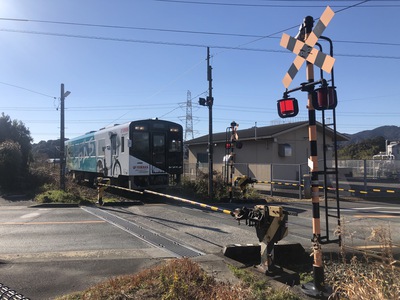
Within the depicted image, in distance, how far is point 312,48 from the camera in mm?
4691

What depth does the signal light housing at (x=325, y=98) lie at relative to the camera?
180 inches

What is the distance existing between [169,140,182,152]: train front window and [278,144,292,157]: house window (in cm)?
926

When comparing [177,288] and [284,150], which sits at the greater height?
[284,150]

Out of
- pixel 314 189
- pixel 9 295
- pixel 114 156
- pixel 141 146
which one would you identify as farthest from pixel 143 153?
pixel 314 189

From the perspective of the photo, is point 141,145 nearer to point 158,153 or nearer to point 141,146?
point 141,146

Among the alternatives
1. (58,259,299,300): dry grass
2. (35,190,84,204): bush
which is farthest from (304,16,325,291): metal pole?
(35,190,84,204): bush

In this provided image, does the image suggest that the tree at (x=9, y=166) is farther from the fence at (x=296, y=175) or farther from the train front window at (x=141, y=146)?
the fence at (x=296, y=175)

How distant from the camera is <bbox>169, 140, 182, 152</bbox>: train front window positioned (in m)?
18.7

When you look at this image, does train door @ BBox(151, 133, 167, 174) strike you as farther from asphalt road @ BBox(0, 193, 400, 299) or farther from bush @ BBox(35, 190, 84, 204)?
bush @ BBox(35, 190, 84, 204)

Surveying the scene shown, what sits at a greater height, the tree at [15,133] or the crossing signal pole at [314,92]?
the tree at [15,133]

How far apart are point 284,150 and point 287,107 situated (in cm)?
2082

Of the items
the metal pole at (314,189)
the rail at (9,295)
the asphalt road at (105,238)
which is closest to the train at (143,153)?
the asphalt road at (105,238)

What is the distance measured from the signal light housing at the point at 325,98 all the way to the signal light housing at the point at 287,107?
49 centimetres

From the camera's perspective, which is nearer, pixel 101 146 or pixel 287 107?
pixel 287 107
